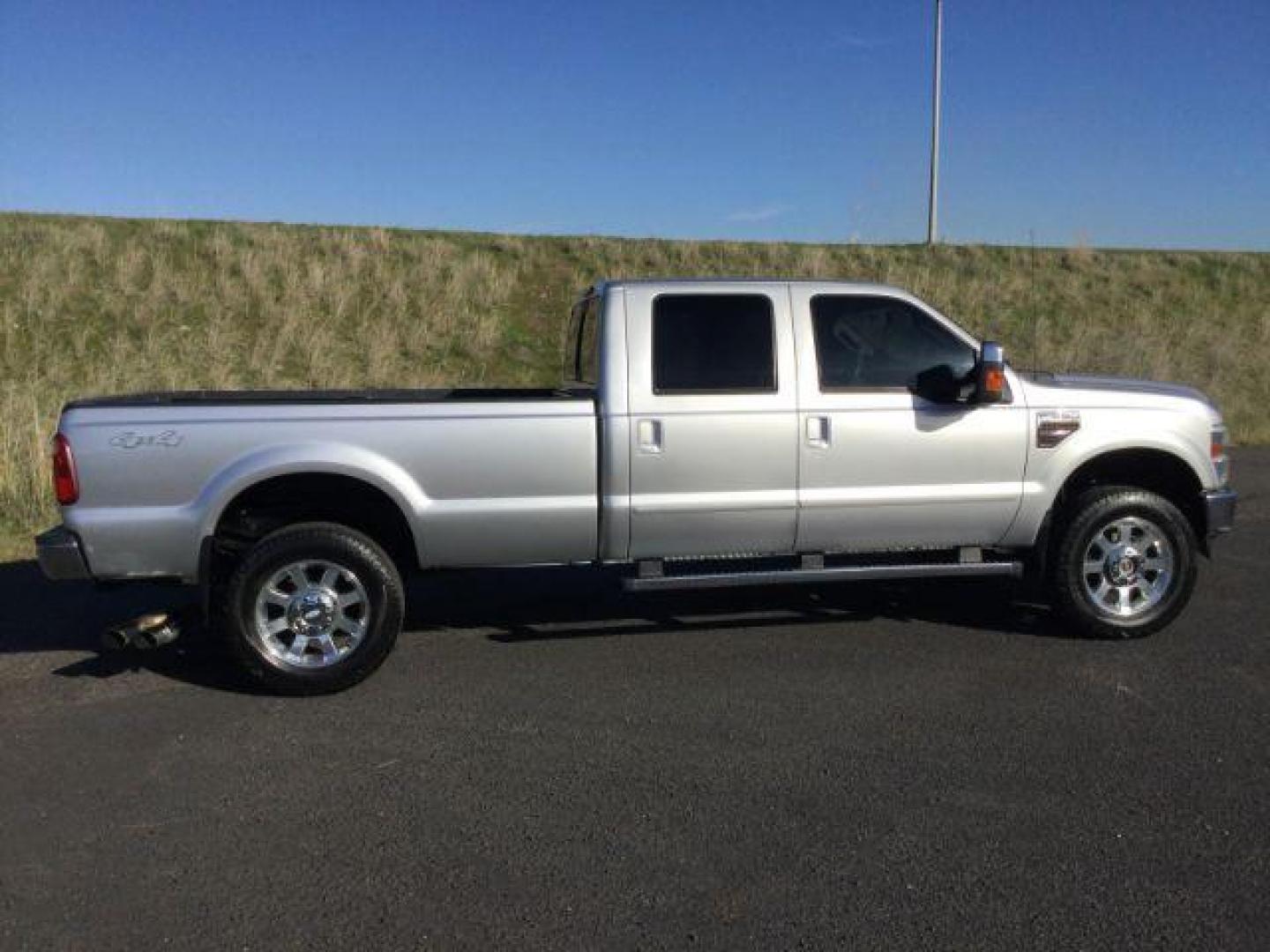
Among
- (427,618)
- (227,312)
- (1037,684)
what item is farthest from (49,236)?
(1037,684)

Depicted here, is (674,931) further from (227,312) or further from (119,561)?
(227,312)

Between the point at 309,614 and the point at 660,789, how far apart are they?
2.04 meters

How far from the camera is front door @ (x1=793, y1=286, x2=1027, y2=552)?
5.51 m

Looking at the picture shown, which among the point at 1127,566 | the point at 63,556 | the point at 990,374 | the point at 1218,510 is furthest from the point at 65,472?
the point at 1218,510

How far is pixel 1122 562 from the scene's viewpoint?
576 centimetres

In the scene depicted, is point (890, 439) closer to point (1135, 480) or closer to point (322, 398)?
point (1135, 480)

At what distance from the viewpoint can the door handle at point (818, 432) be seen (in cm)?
547

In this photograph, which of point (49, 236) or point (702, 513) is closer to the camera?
point (702, 513)

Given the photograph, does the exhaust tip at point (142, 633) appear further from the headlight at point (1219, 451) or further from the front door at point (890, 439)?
the headlight at point (1219, 451)

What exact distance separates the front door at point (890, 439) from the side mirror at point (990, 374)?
10cm

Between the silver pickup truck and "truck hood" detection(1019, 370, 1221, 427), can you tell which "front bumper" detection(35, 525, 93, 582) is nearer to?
the silver pickup truck

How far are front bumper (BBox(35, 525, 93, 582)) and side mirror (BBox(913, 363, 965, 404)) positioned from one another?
420 centimetres

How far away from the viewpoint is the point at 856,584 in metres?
6.96

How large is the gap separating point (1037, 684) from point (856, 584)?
6.48 feet
